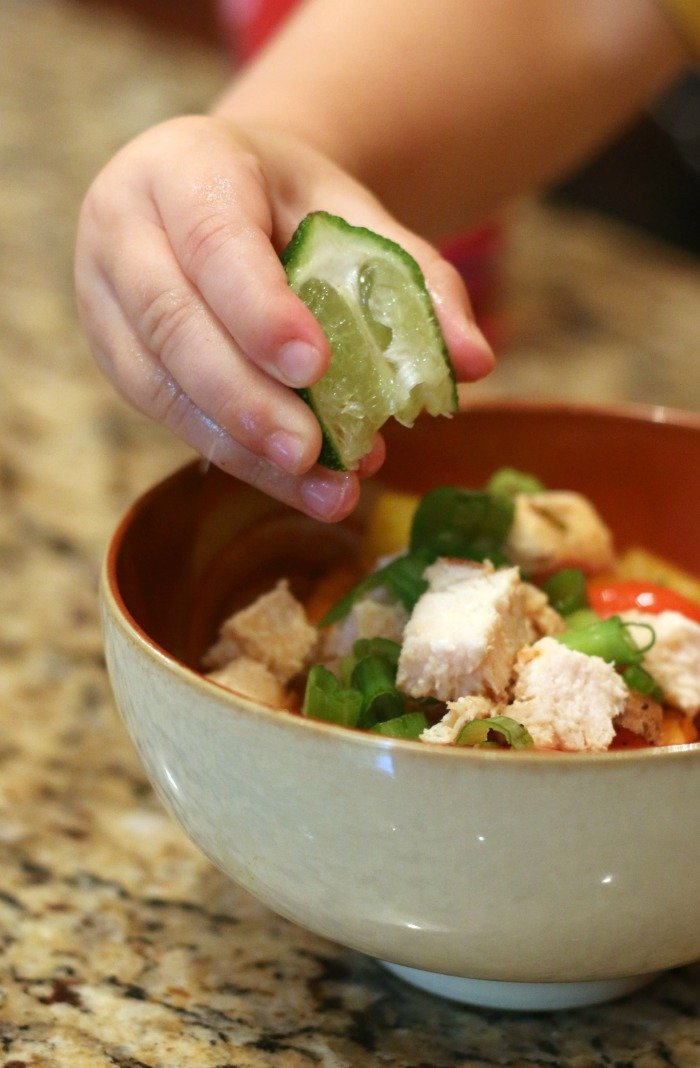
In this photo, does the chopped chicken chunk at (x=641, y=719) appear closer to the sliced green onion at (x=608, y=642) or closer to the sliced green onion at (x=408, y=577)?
the sliced green onion at (x=608, y=642)

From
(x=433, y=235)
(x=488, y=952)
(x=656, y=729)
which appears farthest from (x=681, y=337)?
(x=488, y=952)

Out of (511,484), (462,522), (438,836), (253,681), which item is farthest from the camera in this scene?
(511,484)

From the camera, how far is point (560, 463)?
105cm

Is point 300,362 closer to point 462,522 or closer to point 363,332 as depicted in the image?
point 363,332

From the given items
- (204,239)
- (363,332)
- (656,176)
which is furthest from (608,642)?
(656,176)

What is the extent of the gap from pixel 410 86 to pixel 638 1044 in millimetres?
912

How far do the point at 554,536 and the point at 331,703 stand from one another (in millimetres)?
264

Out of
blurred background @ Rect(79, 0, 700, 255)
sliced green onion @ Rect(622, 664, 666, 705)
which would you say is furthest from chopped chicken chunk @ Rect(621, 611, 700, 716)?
blurred background @ Rect(79, 0, 700, 255)

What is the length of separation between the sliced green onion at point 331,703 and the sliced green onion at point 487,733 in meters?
0.08

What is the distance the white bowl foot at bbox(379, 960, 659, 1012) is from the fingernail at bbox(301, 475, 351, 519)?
264mm

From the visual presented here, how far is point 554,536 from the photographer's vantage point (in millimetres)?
889

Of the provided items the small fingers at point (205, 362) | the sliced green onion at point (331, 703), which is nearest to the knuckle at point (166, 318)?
the small fingers at point (205, 362)

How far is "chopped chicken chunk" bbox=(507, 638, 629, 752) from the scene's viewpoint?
2.24 feet

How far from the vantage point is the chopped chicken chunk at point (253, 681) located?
2.50ft
